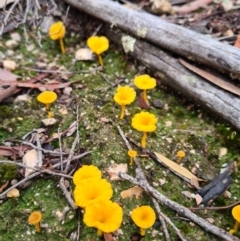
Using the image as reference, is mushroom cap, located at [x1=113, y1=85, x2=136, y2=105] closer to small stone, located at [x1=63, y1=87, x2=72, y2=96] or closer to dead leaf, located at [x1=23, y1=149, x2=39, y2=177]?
small stone, located at [x1=63, y1=87, x2=72, y2=96]

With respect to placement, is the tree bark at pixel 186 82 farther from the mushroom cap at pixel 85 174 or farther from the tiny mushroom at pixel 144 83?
the mushroom cap at pixel 85 174

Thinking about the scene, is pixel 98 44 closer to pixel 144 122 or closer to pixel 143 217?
pixel 144 122

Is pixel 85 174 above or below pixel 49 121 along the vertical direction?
above

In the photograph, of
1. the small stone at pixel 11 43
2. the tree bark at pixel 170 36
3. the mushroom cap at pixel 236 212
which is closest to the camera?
the mushroom cap at pixel 236 212

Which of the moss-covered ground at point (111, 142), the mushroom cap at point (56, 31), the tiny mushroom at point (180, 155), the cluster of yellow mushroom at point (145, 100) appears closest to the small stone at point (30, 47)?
the moss-covered ground at point (111, 142)

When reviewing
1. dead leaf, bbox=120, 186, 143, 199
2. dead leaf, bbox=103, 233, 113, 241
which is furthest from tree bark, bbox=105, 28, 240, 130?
dead leaf, bbox=103, 233, 113, 241

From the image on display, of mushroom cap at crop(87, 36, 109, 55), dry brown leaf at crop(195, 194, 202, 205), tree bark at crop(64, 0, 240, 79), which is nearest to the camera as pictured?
dry brown leaf at crop(195, 194, 202, 205)

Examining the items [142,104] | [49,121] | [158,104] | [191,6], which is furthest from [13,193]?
[191,6]
